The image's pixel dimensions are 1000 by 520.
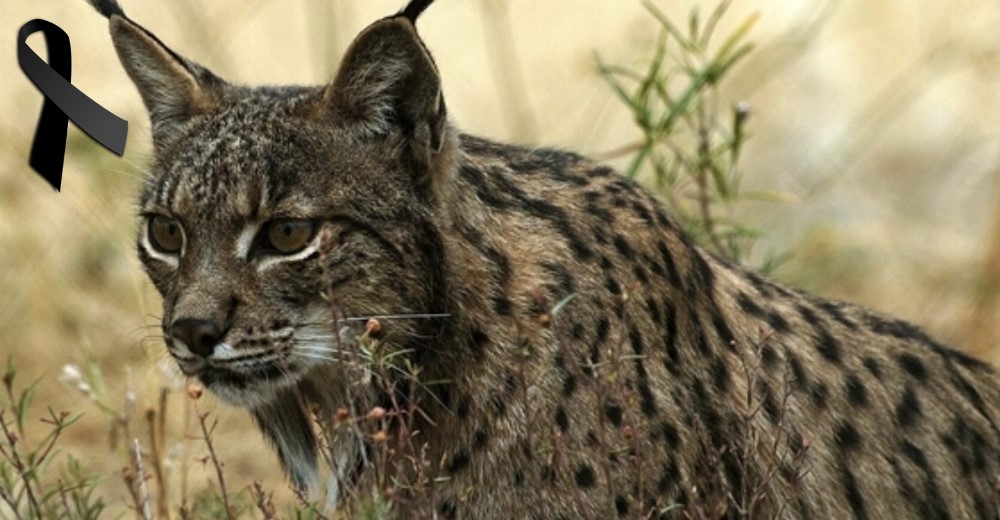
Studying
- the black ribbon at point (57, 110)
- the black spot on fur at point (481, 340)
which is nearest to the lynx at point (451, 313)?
the black spot on fur at point (481, 340)

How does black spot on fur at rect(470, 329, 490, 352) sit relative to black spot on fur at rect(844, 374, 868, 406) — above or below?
above

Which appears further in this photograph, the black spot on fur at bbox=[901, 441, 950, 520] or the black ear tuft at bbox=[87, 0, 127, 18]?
the black spot on fur at bbox=[901, 441, 950, 520]

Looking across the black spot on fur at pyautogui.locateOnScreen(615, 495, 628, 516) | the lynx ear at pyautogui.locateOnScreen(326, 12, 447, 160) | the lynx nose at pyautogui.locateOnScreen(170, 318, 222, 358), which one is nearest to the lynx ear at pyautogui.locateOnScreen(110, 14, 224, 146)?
the lynx ear at pyautogui.locateOnScreen(326, 12, 447, 160)

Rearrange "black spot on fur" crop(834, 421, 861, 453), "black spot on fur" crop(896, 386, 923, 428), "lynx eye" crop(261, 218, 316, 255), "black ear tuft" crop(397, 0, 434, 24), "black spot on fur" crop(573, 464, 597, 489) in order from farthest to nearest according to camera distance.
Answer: "black spot on fur" crop(896, 386, 923, 428) < "black spot on fur" crop(834, 421, 861, 453) < "black spot on fur" crop(573, 464, 597, 489) < "lynx eye" crop(261, 218, 316, 255) < "black ear tuft" crop(397, 0, 434, 24)

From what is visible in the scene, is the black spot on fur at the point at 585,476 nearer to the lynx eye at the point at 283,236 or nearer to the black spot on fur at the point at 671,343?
the black spot on fur at the point at 671,343

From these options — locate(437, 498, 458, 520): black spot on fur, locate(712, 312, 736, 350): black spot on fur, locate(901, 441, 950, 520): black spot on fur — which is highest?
locate(712, 312, 736, 350): black spot on fur

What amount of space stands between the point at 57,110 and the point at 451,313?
1.08 metres

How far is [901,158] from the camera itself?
10.7 meters

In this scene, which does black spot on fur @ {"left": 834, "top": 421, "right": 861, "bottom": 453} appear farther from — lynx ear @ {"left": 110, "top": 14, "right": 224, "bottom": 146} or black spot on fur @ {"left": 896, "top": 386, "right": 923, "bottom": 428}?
lynx ear @ {"left": 110, "top": 14, "right": 224, "bottom": 146}

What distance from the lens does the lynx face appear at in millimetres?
4805

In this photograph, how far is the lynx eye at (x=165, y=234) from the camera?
5.03 meters

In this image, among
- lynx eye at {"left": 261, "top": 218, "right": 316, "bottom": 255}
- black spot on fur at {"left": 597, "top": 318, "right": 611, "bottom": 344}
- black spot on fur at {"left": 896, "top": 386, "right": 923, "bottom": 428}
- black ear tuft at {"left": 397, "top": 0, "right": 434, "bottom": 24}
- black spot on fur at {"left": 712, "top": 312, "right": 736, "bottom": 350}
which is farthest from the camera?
black spot on fur at {"left": 896, "top": 386, "right": 923, "bottom": 428}

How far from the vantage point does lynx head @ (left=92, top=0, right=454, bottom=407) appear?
4.80 metres

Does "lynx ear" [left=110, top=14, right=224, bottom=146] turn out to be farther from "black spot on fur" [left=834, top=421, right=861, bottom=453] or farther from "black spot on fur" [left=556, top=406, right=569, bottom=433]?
"black spot on fur" [left=834, top=421, right=861, bottom=453]
